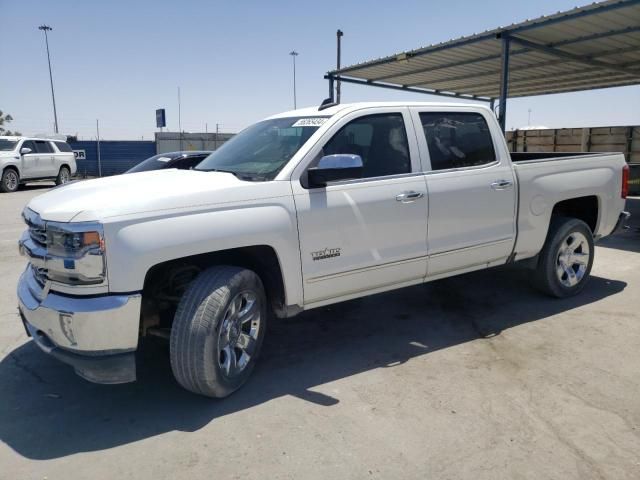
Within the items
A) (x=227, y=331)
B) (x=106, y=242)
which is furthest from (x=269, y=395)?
(x=106, y=242)

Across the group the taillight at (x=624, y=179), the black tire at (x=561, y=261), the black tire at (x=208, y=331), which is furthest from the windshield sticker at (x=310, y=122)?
the taillight at (x=624, y=179)

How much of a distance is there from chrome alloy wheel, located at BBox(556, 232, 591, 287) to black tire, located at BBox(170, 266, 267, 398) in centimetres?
352

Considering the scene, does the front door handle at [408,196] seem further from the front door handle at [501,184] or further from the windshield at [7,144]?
Answer: the windshield at [7,144]

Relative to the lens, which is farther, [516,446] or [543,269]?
[543,269]

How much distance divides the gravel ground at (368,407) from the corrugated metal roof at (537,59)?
249 inches

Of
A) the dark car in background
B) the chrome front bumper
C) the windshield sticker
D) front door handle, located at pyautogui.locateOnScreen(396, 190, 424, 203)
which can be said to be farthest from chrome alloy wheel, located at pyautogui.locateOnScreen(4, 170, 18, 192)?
front door handle, located at pyautogui.locateOnScreen(396, 190, 424, 203)

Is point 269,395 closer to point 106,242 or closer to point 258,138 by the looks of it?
point 106,242

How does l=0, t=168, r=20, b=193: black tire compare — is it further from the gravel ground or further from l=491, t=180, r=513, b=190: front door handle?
l=491, t=180, r=513, b=190: front door handle

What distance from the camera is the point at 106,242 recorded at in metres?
2.88

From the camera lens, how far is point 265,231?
3.38 metres

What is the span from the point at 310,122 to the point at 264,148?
1.38ft

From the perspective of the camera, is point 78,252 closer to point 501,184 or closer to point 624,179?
point 501,184

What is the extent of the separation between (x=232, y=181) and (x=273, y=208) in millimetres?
345

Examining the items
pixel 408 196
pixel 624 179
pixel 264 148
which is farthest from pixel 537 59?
pixel 264 148
